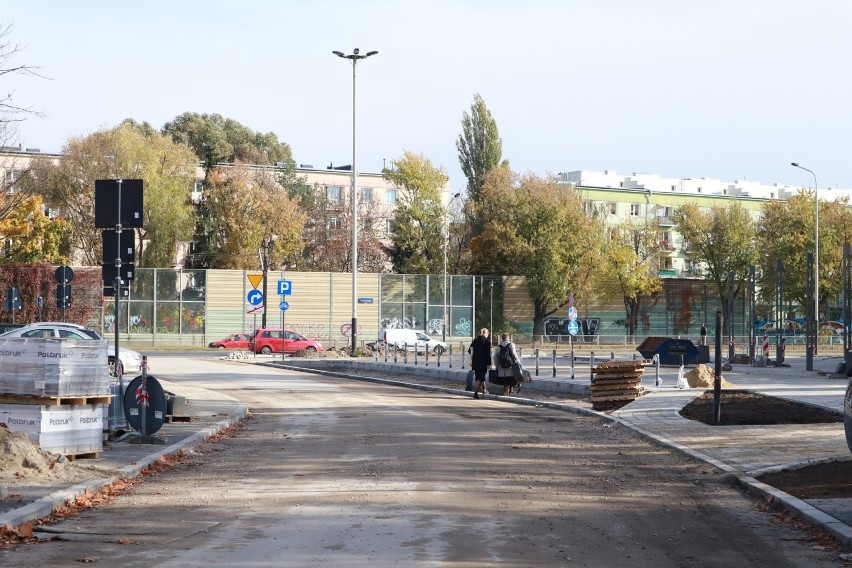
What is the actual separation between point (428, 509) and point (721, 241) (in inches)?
2911

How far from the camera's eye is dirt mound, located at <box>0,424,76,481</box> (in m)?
11.8

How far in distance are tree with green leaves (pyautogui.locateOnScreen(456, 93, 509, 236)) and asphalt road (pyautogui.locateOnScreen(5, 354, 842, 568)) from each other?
61616 millimetres

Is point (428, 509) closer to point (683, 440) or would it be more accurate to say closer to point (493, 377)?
point (683, 440)

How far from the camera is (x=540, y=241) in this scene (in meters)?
72.4

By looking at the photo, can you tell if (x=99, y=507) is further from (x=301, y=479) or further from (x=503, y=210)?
(x=503, y=210)

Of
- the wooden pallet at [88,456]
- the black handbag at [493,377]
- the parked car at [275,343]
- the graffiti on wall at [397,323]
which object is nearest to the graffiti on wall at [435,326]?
the graffiti on wall at [397,323]

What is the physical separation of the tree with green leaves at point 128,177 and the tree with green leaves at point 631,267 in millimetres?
27974

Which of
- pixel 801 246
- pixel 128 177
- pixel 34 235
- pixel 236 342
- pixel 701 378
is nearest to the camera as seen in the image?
pixel 701 378

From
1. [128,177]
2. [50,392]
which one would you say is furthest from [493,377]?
[128,177]

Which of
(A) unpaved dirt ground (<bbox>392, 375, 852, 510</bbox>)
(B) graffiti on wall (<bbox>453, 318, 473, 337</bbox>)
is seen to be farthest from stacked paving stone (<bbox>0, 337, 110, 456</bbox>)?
(B) graffiti on wall (<bbox>453, 318, 473, 337</bbox>)

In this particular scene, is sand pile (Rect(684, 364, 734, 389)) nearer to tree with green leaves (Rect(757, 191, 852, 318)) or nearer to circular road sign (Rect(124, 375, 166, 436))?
circular road sign (Rect(124, 375, 166, 436))

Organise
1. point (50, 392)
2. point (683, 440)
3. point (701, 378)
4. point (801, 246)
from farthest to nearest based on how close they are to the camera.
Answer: point (801, 246)
point (701, 378)
point (683, 440)
point (50, 392)

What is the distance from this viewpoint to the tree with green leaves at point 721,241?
8012 centimetres

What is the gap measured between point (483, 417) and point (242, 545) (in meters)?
13.8
